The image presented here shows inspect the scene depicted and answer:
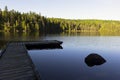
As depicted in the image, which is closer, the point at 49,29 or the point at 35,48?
the point at 35,48

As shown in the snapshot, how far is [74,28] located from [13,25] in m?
80.1

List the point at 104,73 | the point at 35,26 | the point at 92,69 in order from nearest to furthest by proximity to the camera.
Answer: the point at 104,73 < the point at 92,69 < the point at 35,26

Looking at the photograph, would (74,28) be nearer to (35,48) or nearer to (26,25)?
(26,25)

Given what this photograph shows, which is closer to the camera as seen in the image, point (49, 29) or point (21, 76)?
point (21, 76)

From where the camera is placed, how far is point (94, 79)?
61.8ft

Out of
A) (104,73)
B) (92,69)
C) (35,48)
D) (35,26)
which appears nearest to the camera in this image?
(104,73)

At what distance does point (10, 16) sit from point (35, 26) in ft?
53.2

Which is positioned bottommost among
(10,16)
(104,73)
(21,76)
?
(104,73)

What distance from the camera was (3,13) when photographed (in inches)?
4963

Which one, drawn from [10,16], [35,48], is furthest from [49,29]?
[35,48]

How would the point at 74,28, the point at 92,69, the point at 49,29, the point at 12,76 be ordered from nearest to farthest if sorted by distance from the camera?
the point at 12,76 → the point at 92,69 → the point at 49,29 → the point at 74,28

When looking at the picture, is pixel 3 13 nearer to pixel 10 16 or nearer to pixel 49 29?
pixel 10 16

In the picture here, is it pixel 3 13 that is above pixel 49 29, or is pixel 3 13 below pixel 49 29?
above

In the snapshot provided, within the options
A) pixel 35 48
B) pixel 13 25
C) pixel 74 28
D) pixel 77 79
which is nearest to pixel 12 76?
pixel 77 79
